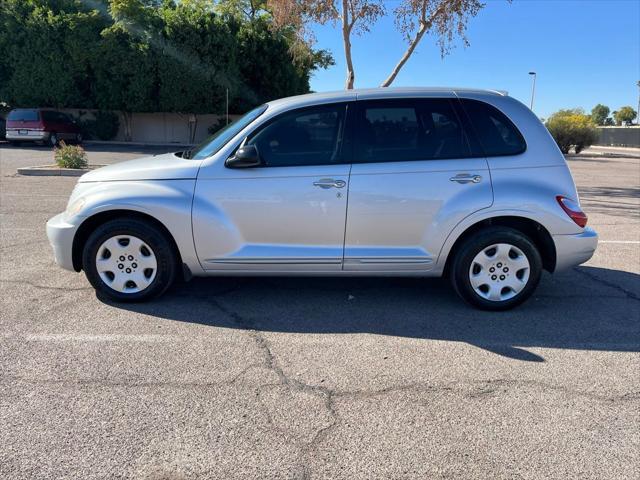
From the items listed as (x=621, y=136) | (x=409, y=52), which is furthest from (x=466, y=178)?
(x=621, y=136)

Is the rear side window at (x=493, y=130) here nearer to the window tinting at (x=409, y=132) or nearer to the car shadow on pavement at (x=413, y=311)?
the window tinting at (x=409, y=132)

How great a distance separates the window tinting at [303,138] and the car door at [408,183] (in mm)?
201

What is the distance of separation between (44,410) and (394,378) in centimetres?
213

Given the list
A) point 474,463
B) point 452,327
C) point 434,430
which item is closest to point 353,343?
point 452,327

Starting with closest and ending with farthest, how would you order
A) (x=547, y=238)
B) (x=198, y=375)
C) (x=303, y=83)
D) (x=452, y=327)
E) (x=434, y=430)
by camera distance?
(x=434, y=430), (x=198, y=375), (x=452, y=327), (x=547, y=238), (x=303, y=83)

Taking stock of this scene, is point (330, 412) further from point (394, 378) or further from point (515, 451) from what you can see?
point (515, 451)

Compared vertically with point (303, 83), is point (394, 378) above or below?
below

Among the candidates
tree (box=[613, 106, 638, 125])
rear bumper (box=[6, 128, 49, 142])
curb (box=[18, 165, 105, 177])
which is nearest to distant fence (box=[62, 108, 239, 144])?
rear bumper (box=[6, 128, 49, 142])

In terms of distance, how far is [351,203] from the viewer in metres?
4.30

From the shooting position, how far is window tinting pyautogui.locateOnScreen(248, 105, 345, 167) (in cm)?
436

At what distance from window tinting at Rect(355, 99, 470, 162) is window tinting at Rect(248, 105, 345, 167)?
8.4 inches

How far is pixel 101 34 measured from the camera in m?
28.0

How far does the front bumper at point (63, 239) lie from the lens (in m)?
4.40

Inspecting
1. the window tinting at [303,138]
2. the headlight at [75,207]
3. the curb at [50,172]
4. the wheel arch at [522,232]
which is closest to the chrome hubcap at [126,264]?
the headlight at [75,207]
